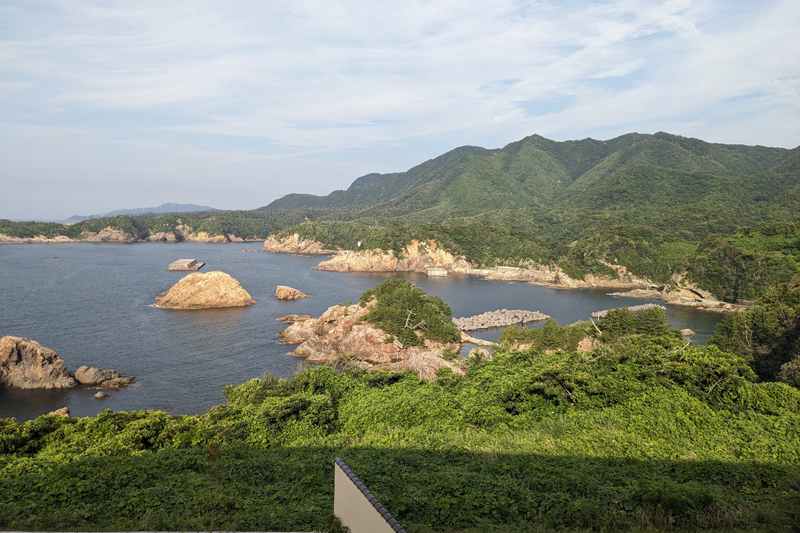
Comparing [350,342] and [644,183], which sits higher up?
[644,183]

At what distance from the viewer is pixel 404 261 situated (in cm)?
8812

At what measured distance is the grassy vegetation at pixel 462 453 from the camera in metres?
6.86

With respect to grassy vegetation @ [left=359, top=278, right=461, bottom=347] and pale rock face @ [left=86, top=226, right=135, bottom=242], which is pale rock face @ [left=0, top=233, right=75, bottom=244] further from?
grassy vegetation @ [left=359, top=278, right=461, bottom=347]

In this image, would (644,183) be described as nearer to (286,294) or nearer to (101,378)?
(286,294)

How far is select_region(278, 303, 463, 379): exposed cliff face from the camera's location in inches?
1241

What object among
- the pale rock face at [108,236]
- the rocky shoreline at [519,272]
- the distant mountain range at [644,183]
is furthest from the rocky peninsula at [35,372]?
the pale rock face at [108,236]

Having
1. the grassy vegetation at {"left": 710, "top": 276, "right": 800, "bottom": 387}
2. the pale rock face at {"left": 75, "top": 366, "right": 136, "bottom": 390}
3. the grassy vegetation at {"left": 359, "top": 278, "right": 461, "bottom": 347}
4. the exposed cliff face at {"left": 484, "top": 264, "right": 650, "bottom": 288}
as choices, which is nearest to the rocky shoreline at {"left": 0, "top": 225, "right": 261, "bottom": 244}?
the exposed cliff face at {"left": 484, "top": 264, "right": 650, "bottom": 288}

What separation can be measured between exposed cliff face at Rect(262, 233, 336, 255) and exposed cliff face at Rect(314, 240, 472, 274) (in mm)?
29712

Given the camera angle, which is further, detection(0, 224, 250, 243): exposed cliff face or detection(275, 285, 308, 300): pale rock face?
detection(0, 224, 250, 243): exposed cliff face

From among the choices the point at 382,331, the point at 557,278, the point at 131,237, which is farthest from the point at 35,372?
the point at 131,237

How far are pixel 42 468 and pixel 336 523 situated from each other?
669 cm

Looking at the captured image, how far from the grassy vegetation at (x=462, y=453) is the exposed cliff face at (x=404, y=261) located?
69787 mm

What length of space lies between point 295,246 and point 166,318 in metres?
77.9

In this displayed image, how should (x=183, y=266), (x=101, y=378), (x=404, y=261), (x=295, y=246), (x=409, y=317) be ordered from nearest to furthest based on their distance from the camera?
(x=101, y=378), (x=409, y=317), (x=183, y=266), (x=404, y=261), (x=295, y=246)
